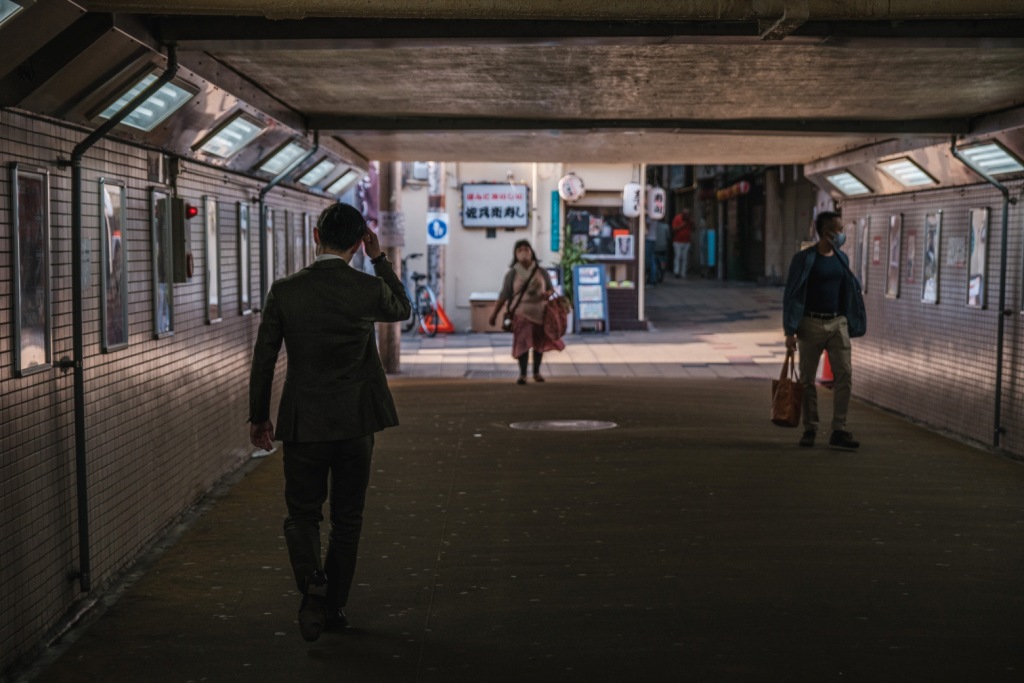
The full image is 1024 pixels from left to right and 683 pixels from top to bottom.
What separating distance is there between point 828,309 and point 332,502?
5760 millimetres

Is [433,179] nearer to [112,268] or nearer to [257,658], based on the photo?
[112,268]

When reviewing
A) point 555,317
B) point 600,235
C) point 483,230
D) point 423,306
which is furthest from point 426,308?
point 555,317

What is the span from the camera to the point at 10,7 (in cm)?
448

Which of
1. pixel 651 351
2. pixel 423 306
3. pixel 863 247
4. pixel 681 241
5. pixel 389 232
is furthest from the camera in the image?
pixel 681 241

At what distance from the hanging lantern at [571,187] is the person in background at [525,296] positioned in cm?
762

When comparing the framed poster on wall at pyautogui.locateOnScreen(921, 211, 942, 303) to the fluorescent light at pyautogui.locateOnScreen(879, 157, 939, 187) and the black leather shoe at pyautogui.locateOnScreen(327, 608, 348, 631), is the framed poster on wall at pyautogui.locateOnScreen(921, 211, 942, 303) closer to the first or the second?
the fluorescent light at pyautogui.locateOnScreen(879, 157, 939, 187)

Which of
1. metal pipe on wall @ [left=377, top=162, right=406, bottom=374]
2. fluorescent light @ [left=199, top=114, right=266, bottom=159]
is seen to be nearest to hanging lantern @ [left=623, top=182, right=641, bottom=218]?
metal pipe on wall @ [left=377, top=162, right=406, bottom=374]

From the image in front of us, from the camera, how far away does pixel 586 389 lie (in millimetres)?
14508

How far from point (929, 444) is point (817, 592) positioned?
196 inches

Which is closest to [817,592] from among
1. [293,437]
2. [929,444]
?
[293,437]

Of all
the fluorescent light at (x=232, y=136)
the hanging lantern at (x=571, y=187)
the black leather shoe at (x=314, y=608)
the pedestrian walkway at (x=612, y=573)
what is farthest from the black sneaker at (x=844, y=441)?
the hanging lantern at (x=571, y=187)

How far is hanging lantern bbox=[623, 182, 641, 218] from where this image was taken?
74.4ft

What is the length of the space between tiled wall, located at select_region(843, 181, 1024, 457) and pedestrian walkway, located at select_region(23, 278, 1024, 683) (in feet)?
1.99

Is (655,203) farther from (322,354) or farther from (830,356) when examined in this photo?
(322,354)
